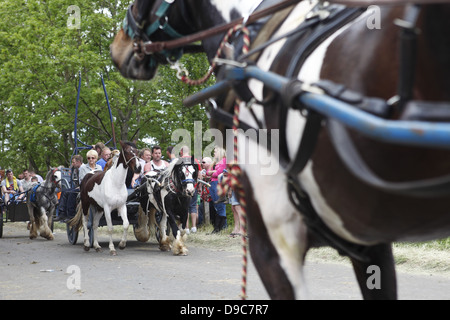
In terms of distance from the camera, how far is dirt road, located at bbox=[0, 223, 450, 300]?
6742 mm

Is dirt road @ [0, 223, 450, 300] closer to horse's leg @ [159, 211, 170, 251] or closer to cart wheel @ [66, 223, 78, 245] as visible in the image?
horse's leg @ [159, 211, 170, 251]

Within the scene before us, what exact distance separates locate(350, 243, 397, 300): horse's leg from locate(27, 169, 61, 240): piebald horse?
14.6 metres

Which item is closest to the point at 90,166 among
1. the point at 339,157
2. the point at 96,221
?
the point at 96,221

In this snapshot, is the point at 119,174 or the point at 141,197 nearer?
the point at 119,174

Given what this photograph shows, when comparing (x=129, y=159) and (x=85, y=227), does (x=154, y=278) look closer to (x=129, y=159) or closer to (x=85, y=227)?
(x=129, y=159)

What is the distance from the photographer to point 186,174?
11.5 metres

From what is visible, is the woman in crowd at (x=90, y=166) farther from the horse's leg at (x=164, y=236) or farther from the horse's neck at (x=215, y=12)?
the horse's neck at (x=215, y=12)

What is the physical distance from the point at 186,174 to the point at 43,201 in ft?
21.5

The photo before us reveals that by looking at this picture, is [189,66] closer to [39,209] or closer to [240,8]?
[39,209]

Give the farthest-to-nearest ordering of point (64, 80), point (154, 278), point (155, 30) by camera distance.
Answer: point (64, 80) < point (154, 278) < point (155, 30)

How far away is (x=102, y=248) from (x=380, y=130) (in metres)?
12.0

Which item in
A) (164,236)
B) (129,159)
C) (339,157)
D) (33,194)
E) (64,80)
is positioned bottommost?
(164,236)

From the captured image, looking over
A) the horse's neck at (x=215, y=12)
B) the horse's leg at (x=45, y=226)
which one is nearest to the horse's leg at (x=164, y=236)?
the horse's leg at (x=45, y=226)

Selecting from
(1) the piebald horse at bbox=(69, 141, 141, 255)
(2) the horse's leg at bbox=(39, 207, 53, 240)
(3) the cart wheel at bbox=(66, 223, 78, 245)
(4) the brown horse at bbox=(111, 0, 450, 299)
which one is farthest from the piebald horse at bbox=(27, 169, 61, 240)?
(4) the brown horse at bbox=(111, 0, 450, 299)
